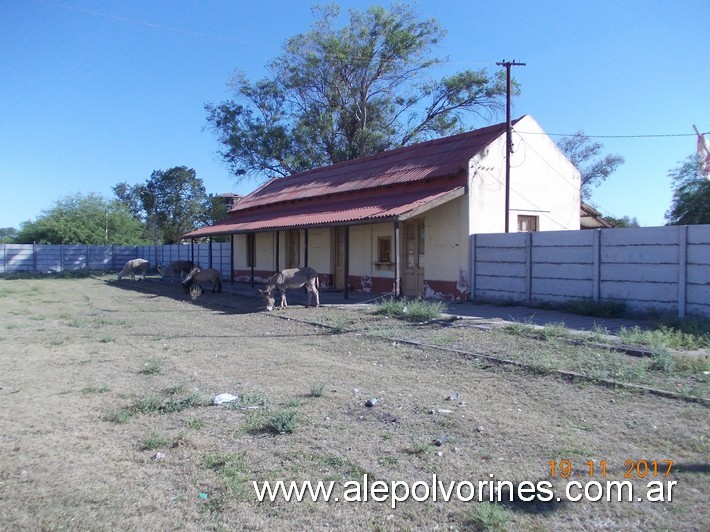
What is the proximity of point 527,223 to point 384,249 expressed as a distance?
505 centimetres

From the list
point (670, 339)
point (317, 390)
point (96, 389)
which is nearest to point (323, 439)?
point (317, 390)

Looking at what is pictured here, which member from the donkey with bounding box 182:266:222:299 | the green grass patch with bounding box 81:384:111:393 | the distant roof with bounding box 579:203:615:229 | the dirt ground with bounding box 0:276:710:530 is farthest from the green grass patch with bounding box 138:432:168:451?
the distant roof with bounding box 579:203:615:229

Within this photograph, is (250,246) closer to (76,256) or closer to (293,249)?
(293,249)

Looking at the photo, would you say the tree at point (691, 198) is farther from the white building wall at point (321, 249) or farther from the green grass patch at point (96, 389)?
the green grass patch at point (96, 389)

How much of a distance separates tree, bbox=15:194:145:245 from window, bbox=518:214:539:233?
41.1 metres

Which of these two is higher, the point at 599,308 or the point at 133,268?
the point at 133,268

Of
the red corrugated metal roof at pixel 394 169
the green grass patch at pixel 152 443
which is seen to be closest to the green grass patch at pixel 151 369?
the green grass patch at pixel 152 443

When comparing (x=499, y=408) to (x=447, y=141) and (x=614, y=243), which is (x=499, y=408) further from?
(x=447, y=141)

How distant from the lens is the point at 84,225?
48.2m

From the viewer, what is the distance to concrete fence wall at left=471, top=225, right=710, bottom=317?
38.5ft

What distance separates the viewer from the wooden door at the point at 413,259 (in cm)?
1836

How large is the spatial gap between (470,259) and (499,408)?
34.4ft

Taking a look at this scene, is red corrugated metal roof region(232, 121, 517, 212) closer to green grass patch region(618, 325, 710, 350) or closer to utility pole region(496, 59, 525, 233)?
utility pole region(496, 59, 525, 233)

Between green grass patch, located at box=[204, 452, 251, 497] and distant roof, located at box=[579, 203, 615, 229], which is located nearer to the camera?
green grass patch, located at box=[204, 452, 251, 497]
